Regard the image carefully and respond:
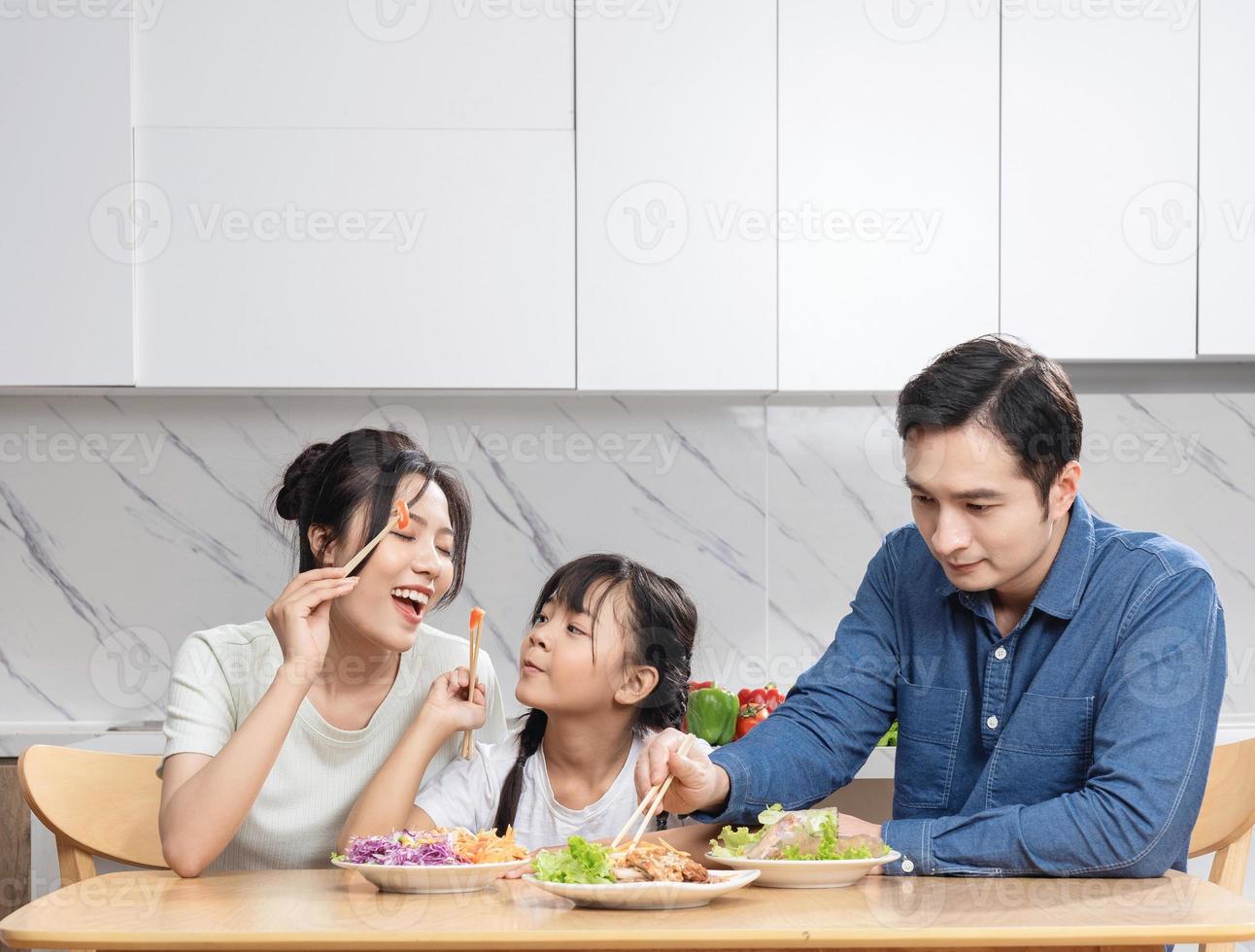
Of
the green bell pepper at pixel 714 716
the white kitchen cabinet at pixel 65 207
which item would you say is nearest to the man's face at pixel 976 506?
the green bell pepper at pixel 714 716

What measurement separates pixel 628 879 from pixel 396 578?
726 millimetres

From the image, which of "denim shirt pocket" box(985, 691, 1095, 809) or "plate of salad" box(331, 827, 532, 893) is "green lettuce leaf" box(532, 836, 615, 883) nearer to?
"plate of salad" box(331, 827, 532, 893)

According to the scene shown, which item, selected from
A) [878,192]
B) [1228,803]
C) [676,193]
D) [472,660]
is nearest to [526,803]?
[472,660]

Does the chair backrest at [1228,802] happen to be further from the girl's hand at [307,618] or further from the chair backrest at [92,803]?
the chair backrest at [92,803]

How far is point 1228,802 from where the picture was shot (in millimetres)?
1688

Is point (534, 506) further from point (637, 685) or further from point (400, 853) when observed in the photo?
point (400, 853)

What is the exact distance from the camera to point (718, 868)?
137 centimetres

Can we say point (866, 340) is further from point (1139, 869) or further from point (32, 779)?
point (32, 779)

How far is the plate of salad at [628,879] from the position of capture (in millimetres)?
1134

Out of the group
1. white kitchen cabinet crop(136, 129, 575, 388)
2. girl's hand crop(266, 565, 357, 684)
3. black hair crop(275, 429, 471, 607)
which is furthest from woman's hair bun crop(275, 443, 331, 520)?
white kitchen cabinet crop(136, 129, 575, 388)

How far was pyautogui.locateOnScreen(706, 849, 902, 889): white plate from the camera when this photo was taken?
123 centimetres

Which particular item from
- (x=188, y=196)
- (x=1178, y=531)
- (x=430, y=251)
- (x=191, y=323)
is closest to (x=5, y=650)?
(x=191, y=323)

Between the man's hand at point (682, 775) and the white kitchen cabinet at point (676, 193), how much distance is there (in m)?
1.31

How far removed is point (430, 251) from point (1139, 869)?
5.91ft
